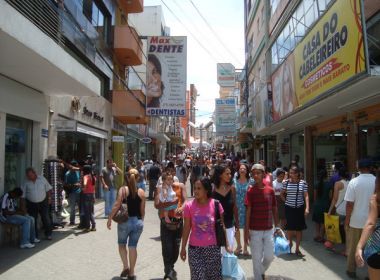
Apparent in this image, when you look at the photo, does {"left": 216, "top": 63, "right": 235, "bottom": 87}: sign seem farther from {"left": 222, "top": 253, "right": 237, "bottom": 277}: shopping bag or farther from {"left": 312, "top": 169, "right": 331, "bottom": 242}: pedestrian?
{"left": 222, "top": 253, "right": 237, "bottom": 277}: shopping bag

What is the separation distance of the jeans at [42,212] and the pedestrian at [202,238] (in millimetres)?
5711

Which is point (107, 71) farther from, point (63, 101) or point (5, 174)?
point (5, 174)

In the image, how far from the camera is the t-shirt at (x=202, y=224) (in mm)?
4734

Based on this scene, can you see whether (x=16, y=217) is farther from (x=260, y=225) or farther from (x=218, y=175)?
(x=260, y=225)

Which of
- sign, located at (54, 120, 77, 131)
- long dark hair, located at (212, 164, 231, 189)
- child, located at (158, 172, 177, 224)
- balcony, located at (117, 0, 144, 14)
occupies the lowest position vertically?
child, located at (158, 172, 177, 224)

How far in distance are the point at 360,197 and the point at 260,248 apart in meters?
1.69

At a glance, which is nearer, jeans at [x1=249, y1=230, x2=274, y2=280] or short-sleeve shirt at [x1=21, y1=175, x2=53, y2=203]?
jeans at [x1=249, y1=230, x2=274, y2=280]

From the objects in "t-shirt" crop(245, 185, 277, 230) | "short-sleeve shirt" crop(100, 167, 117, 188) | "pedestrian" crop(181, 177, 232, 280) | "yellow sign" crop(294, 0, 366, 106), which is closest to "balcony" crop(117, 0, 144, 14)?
"short-sleeve shirt" crop(100, 167, 117, 188)

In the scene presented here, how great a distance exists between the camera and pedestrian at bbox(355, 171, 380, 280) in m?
3.68

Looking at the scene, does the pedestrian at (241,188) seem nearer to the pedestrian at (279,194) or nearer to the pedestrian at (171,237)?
the pedestrian at (279,194)

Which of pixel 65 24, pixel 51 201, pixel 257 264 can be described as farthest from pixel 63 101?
pixel 257 264

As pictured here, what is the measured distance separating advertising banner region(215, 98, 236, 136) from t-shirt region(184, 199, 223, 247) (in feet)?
92.9

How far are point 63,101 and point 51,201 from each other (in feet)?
11.4

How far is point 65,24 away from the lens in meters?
12.9
